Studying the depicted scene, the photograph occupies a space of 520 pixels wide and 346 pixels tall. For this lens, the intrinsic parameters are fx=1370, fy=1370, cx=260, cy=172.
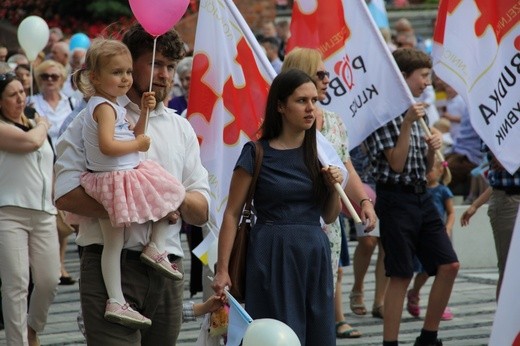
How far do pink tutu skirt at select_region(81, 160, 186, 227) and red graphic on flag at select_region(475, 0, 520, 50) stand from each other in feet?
10.1

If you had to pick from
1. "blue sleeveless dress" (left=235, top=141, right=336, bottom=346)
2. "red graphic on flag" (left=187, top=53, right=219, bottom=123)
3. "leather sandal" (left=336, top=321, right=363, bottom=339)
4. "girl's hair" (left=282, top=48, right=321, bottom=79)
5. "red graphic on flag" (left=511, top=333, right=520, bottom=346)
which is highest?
"girl's hair" (left=282, top=48, right=321, bottom=79)

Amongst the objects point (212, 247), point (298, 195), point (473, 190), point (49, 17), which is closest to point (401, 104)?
point (212, 247)

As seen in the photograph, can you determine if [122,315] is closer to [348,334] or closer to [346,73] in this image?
[346,73]

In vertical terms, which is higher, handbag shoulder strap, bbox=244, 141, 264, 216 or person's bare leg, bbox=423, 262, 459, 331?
handbag shoulder strap, bbox=244, 141, 264, 216

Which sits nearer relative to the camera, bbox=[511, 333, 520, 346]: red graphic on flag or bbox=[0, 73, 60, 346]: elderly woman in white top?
bbox=[511, 333, 520, 346]: red graphic on flag

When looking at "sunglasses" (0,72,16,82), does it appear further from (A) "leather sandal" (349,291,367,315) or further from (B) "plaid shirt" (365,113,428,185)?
(A) "leather sandal" (349,291,367,315)

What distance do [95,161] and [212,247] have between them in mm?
2379

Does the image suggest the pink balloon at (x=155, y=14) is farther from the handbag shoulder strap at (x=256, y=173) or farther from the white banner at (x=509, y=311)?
the white banner at (x=509, y=311)

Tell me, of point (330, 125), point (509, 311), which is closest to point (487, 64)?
point (330, 125)

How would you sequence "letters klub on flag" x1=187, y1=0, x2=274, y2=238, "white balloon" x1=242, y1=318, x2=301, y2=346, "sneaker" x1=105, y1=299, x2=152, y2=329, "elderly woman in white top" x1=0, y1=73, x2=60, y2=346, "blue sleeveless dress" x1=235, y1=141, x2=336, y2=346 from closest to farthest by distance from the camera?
"white balloon" x1=242, y1=318, x2=301, y2=346, "sneaker" x1=105, y1=299, x2=152, y2=329, "blue sleeveless dress" x1=235, y1=141, x2=336, y2=346, "letters klub on flag" x1=187, y1=0, x2=274, y2=238, "elderly woman in white top" x1=0, y1=73, x2=60, y2=346

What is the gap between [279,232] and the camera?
649 cm

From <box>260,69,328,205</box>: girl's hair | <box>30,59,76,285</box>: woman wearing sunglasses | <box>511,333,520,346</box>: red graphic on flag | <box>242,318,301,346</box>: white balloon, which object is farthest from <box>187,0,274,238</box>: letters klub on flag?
<box>30,59,76,285</box>: woman wearing sunglasses

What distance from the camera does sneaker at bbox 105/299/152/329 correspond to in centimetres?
559

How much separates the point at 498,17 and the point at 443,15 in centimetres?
48
